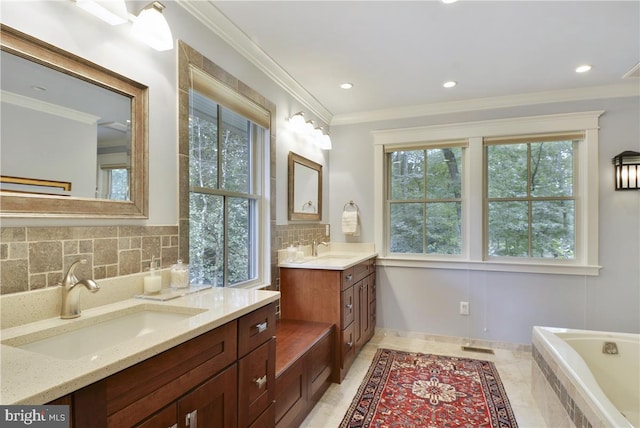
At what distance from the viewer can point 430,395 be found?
2.46 m

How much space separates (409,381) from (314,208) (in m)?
1.82

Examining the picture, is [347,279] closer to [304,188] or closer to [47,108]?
[304,188]

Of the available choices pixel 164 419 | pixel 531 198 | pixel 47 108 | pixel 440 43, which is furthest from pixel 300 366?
pixel 531 198

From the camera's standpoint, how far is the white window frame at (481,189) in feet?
10.2

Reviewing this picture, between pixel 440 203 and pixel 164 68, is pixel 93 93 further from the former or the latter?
pixel 440 203

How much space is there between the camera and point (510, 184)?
3.45m

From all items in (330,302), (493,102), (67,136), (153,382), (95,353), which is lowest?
(330,302)

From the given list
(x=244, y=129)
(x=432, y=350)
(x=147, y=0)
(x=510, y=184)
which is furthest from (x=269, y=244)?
(x=510, y=184)

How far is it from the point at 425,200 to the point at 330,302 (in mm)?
1753

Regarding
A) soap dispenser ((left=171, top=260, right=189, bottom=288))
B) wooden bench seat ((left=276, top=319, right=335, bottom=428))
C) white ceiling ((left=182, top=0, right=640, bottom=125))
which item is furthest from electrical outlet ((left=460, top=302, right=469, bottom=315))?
soap dispenser ((left=171, top=260, right=189, bottom=288))

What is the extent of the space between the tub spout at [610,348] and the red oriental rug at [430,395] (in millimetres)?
743

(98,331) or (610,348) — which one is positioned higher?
(98,331)

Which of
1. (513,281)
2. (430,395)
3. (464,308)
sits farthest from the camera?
(464,308)

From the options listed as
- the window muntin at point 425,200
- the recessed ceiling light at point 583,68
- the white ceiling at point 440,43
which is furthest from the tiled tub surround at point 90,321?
the recessed ceiling light at point 583,68
